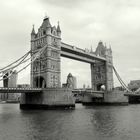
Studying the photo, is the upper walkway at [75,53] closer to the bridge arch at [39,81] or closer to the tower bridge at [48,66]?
the tower bridge at [48,66]

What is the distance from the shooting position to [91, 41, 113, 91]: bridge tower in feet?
314

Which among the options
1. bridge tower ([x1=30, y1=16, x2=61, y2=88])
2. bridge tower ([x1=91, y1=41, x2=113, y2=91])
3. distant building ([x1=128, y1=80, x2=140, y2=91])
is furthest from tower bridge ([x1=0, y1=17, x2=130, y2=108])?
distant building ([x1=128, y1=80, x2=140, y2=91])

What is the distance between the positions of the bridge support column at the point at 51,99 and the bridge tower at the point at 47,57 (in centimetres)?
659

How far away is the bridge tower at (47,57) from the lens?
217 feet

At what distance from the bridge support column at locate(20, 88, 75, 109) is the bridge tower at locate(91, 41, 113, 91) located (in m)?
37.5

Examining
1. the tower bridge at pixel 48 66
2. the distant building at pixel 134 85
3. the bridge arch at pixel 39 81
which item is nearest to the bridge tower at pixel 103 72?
the tower bridge at pixel 48 66

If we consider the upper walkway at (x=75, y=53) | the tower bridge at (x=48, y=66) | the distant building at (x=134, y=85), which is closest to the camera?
the tower bridge at (x=48, y=66)

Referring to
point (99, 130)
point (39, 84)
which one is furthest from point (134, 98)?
point (99, 130)

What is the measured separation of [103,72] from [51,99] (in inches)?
1707

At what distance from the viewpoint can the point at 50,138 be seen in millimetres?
21656

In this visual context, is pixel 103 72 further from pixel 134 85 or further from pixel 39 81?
pixel 134 85

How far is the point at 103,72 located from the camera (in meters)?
96.2

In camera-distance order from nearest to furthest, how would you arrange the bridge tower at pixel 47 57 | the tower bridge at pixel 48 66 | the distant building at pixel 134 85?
the tower bridge at pixel 48 66
the bridge tower at pixel 47 57
the distant building at pixel 134 85

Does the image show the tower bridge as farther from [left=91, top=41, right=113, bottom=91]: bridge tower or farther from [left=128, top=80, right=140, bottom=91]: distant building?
[left=128, top=80, right=140, bottom=91]: distant building
